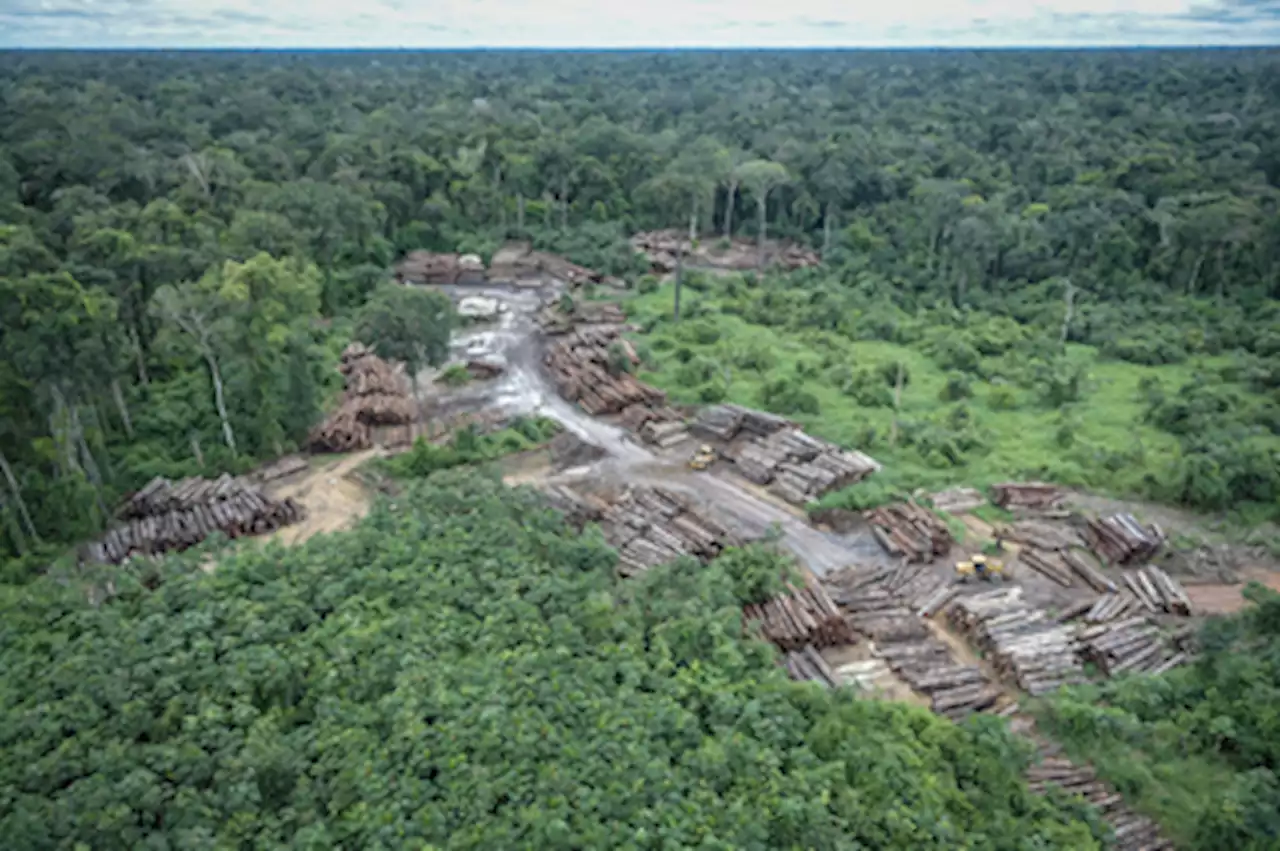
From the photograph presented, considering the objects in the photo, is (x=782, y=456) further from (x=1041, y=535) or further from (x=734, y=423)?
(x=1041, y=535)

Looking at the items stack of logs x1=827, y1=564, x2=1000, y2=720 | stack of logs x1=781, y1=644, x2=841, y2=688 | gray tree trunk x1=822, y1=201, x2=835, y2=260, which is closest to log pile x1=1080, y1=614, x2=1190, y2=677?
stack of logs x1=827, y1=564, x2=1000, y2=720

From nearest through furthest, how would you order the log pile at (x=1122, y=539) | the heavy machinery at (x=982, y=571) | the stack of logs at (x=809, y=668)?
the stack of logs at (x=809, y=668)
the heavy machinery at (x=982, y=571)
the log pile at (x=1122, y=539)

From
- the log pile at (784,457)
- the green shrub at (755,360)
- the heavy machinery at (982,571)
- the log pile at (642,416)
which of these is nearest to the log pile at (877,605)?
the heavy machinery at (982,571)

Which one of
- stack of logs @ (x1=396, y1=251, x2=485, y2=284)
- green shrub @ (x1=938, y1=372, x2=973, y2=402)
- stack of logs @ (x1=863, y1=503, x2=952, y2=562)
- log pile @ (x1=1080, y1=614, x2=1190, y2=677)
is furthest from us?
stack of logs @ (x1=396, y1=251, x2=485, y2=284)

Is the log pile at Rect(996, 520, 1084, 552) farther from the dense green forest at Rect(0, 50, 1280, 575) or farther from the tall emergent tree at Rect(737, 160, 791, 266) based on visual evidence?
the tall emergent tree at Rect(737, 160, 791, 266)

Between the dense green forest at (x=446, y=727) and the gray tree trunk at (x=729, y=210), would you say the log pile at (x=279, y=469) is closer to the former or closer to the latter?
the dense green forest at (x=446, y=727)
